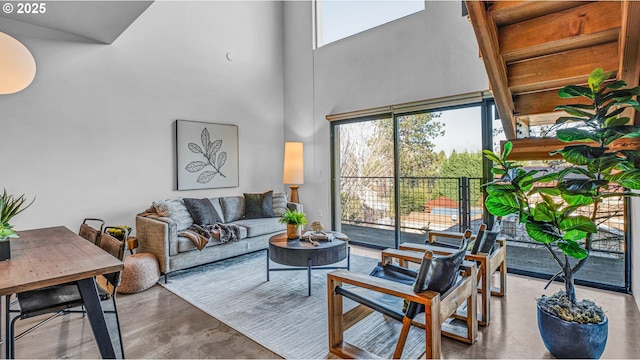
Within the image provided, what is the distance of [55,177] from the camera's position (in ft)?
11.8

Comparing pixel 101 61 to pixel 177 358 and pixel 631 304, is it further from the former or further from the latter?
pixel 631 304

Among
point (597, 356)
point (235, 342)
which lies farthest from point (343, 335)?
point (597, 356)

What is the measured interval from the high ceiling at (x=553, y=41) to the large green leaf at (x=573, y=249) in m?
0.90

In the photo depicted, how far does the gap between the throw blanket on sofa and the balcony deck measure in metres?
2.09

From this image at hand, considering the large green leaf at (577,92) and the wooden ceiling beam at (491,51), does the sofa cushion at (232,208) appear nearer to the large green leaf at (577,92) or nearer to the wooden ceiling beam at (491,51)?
the wooden ceiling beam at (491,51)

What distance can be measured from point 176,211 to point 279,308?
2.02 metres

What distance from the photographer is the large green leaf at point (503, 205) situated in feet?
6.39

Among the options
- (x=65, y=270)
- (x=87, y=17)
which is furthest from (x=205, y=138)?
(x=65, y=270)

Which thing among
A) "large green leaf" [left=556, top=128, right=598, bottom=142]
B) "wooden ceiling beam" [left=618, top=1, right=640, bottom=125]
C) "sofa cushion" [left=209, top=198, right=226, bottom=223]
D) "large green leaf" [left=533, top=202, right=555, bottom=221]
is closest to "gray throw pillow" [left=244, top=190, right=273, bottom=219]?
"sofa cushion" [left=209, top=198, right=226, bottom=223]

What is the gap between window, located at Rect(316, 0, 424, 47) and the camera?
451 cm

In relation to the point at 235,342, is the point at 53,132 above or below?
above

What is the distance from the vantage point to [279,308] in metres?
2.74

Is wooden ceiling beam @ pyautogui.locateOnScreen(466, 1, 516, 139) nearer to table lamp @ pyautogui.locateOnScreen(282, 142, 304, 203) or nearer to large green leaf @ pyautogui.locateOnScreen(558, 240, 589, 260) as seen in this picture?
large green leaf @ pyautogui.locateOnScreen(558, 240, 589, 260)

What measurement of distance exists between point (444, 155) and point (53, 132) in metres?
4.62
